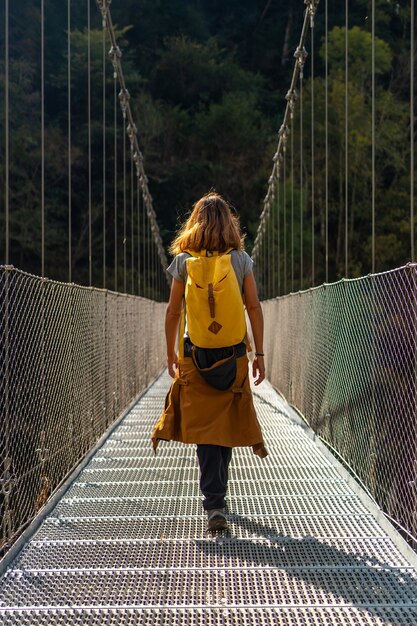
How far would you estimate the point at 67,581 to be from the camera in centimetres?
195

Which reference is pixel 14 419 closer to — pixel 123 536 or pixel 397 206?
pixel 123 536

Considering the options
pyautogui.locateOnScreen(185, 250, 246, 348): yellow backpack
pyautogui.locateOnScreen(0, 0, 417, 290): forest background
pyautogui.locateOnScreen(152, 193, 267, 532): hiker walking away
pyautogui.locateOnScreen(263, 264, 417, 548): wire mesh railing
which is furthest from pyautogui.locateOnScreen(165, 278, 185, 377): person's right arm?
pyautogui.locateOnScreen(0, 0, 417, 290): forest background

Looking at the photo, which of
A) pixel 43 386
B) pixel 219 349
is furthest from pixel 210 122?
pixel 219 349

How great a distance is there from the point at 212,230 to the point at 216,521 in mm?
718

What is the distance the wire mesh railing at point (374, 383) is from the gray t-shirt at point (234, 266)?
0.38 m

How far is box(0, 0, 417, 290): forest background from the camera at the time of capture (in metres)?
21.4

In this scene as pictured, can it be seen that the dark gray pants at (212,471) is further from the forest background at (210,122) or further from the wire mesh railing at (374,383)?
the forest background at (210,122)

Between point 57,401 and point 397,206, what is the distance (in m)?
21.7

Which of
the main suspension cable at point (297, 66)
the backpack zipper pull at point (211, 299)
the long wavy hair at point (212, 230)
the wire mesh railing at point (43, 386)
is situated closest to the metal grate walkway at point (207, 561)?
the wire mesh railing at point (43, 386)

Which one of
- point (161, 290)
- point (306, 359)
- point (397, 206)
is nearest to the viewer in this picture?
point (306, 359)

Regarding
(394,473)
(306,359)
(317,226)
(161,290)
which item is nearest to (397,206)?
(317,226)

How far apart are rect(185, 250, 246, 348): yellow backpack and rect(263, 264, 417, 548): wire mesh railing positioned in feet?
1.34

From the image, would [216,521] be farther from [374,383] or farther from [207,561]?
[374,383]

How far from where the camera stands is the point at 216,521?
7.52ft
